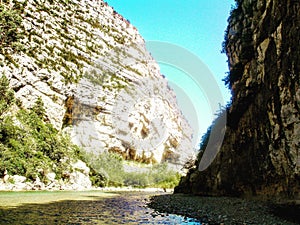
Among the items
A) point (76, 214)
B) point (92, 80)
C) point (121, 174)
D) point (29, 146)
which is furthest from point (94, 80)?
point (76, 214)

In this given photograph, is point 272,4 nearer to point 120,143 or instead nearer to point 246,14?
point 246,14

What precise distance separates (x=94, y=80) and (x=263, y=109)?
235ft

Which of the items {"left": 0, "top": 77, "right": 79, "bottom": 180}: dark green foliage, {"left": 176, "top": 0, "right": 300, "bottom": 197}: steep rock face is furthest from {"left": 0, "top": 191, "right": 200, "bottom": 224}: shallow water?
{"left": 0, "top": 77, "right": 79, "bottom": 180}: dark green foliage

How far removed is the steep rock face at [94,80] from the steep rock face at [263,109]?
44.3 meters

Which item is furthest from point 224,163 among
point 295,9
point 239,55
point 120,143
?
point 120,143

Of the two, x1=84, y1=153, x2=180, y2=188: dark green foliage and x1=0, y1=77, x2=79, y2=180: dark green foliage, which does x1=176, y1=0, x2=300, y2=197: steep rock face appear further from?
x1=84, y1=153, x2=180, y2=188: dark green foliage

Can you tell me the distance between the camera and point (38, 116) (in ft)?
182

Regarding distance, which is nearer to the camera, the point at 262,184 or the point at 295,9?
the point at 295,9

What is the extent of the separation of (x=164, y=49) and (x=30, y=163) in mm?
45448

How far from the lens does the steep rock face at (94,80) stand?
2434 inches

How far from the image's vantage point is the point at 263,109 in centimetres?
1625

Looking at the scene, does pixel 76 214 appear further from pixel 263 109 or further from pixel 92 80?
pixel 92 80

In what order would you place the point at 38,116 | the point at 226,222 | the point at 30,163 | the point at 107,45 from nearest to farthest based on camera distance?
the point at 226,222 → the point at 30,163 → the point at 38,116 → the point at 107,45

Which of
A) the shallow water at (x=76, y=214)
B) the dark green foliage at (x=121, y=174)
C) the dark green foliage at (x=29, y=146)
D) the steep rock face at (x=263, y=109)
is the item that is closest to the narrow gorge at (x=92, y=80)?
the dark green foliage at (x=29, y=146)
